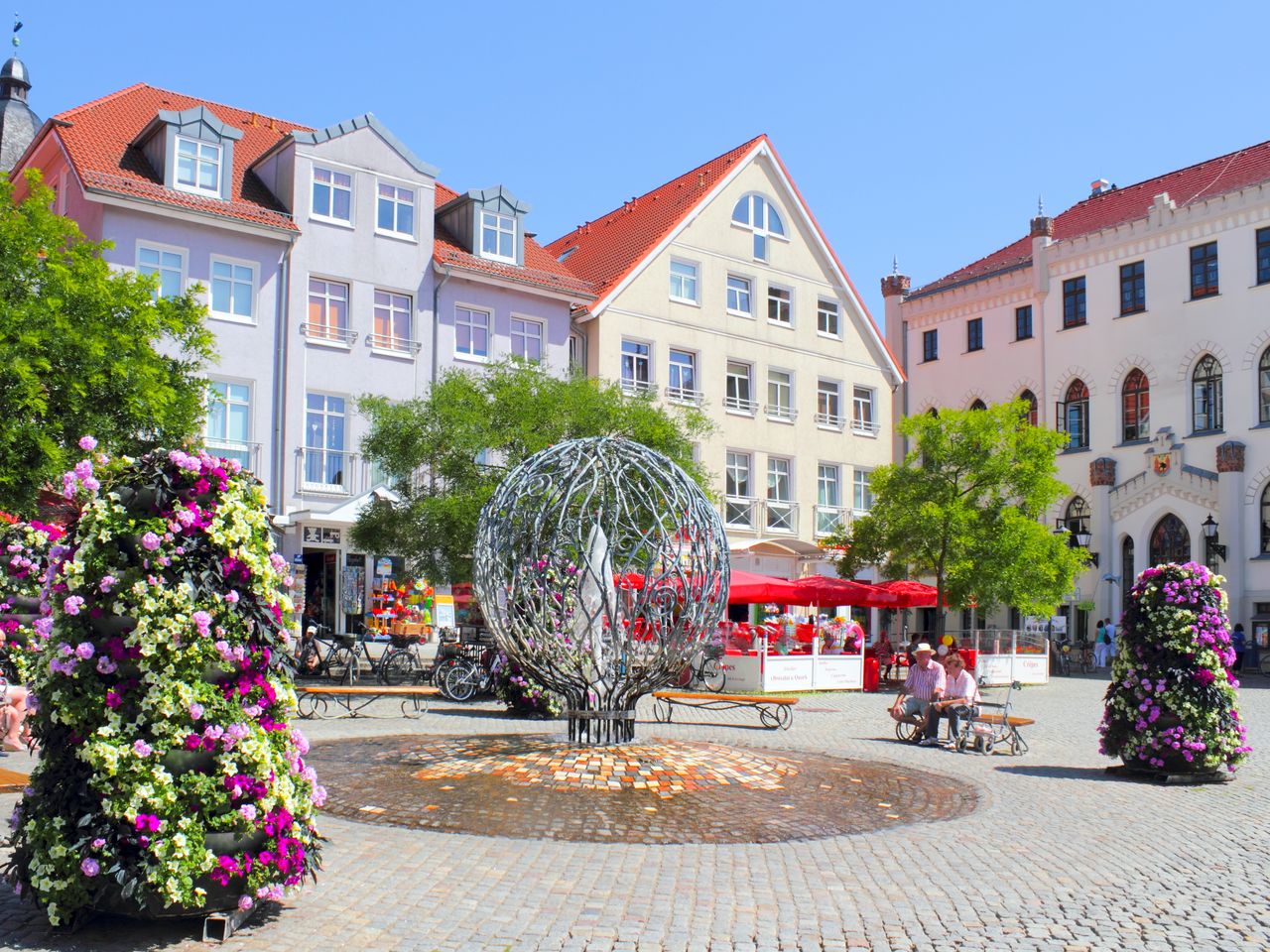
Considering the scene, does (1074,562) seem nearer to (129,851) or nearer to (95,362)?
(95,362)

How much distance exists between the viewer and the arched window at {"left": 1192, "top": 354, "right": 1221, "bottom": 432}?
41.6 meters

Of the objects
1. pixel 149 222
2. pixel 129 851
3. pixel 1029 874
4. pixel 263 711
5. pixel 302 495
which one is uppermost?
pixel 149 222

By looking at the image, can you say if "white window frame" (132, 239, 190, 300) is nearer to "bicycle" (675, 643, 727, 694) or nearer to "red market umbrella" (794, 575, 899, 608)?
"bicycle" (675, 643, 727, 694)

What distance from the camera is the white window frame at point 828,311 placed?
40.8 m

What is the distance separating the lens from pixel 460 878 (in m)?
7.98

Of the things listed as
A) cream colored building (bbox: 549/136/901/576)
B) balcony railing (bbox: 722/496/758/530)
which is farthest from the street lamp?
balcony railing (bbox: 722/496/758/530)

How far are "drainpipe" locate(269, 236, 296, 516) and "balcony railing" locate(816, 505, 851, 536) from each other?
17008 millimetres

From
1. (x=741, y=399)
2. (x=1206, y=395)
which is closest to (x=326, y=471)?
(x=741, y=399)

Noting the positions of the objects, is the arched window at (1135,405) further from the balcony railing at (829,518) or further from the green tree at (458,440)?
the green tree at (458,440)

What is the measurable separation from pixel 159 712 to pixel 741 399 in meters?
32.7

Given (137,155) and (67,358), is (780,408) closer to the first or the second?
(137,155)

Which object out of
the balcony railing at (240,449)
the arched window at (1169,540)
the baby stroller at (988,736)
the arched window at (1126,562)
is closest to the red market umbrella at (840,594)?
the baby stroller at (988,736)

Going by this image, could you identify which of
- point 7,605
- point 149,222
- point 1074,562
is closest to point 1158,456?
point 1074,562

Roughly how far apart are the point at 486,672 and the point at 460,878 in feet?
43.8
